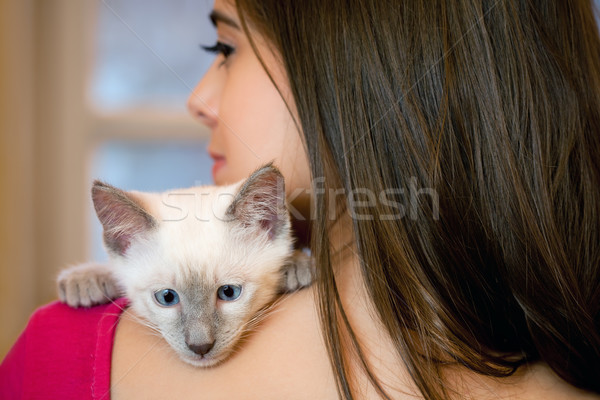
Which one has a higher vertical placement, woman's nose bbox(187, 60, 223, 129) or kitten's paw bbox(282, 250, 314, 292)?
woman's nose bbox(187, 60, 223, 129)

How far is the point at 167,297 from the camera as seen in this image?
968 millimetres

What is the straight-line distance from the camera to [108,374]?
84 cm

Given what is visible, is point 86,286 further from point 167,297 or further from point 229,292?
point 229,292

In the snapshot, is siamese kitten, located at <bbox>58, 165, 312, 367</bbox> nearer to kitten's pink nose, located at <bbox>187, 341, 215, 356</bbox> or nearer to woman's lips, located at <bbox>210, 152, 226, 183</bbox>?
kitten's pink nose, located at <bbox>187, 341, 215, 356</bbox>

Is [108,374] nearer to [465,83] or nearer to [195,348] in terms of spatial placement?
[195,348]

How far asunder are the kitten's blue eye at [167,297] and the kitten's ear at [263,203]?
0.55 feet

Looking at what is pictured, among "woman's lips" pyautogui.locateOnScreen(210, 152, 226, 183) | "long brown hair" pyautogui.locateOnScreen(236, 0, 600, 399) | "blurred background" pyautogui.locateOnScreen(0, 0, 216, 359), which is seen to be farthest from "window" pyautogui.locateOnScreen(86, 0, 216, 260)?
"long brown hair" pyautogui.locateOnScreen(236, 0, 600, 399)

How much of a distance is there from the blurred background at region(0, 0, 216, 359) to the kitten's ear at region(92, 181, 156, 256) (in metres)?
1.55

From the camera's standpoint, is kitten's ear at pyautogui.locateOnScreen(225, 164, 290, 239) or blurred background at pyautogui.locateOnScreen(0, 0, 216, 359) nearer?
kitten's ear at pyautogui.locateOnScreen(225, 164, 290, 239)

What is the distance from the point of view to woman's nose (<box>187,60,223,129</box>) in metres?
1.22

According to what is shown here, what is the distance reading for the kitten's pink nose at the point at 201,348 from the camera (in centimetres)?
88

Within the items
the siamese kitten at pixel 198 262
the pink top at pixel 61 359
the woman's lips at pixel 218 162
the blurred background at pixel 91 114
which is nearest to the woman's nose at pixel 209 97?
the woman's lips at pixel 218 162

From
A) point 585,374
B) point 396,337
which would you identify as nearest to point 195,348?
point 396,337

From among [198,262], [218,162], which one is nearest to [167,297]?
[198,262]
